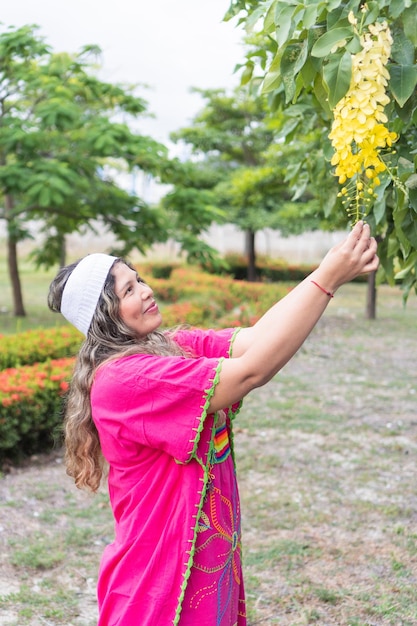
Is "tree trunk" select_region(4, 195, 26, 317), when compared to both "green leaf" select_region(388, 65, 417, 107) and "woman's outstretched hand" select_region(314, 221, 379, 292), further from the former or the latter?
"woman's outstretched hand" select_region(314, 221, 379, 292)

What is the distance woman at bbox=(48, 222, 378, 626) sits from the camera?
1.47 meters

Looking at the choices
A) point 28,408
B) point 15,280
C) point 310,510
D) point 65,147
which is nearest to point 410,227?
point 310,510

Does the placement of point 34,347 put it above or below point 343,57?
below

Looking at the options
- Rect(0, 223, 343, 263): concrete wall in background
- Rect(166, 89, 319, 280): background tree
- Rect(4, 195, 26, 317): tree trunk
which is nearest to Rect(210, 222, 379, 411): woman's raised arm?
Rect(4, 195, 26, 317): tree trunk

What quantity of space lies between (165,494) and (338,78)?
3.22ft

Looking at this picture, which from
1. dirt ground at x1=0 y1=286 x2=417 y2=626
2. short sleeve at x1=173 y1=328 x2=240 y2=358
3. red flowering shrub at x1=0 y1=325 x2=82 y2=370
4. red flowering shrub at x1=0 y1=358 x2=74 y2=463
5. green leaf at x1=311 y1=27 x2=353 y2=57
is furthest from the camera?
red flowering shrub at x1=0 y1=325 x2=82 y2=370

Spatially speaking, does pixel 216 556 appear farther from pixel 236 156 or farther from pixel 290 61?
pixel 236 156

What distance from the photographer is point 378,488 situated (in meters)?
4.36

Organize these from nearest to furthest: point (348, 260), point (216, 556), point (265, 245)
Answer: point (348, 260) < point (216, 556) < point (265, 245)

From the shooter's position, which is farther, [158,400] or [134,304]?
[134,304]

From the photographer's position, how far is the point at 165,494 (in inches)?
63.4

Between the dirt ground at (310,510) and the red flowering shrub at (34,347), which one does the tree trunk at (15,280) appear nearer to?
the red flowering shrub at (34,347)

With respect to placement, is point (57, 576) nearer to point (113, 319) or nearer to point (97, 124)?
point (113, 319)

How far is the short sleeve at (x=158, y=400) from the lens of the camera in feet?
4.81
